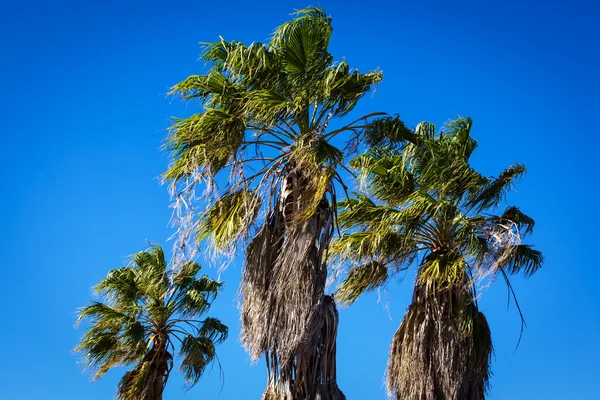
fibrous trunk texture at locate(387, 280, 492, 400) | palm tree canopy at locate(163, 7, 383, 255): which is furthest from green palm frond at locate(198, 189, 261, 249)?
fibrous trunk texture at locate(387, 280, 492, 400)

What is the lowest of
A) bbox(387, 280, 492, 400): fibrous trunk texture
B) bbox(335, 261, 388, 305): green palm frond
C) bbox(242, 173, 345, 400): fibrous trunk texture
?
bbox(242, 173, 345, 400): fibrous trunk texture

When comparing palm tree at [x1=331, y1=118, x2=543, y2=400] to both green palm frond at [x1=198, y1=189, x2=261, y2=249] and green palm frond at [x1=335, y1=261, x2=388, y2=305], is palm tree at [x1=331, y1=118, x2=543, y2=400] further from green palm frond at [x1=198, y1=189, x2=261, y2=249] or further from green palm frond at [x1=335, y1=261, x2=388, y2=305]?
green palm frond at [x1=198, y1=189, x2=261, y2=249]

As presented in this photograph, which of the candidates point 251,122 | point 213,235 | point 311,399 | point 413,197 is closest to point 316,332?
point 311,399

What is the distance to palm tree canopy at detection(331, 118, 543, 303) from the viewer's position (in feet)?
43.1

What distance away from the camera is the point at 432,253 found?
44.8 feet

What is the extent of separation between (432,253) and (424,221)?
0.70 meters

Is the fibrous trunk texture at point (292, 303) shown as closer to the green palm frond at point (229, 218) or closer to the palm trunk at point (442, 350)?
the green palm frond at point (229, 218)

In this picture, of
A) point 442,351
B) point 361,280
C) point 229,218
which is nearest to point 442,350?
point 442,351

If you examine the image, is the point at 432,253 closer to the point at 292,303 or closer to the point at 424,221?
the point at 424,221

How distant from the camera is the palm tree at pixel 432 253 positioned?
42.5ft

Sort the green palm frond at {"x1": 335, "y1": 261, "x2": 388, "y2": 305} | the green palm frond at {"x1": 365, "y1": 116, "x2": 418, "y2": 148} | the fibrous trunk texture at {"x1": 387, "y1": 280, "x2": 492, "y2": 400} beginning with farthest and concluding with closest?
the green palm frond at {"x1": 335, "y1": 261, "x2": 388, "y2": 305}, the fibrous trunk texture at {"x1": 387, "y1": 280, "x2": 492, "y2": 400}, the green palm frond at {"x1": 365, "y1": 116, "x2": 418, "y2": 148}

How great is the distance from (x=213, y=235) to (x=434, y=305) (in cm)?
479

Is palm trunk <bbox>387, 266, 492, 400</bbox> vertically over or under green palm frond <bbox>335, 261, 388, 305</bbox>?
under

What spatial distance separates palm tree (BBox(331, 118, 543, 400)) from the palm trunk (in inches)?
0.7
